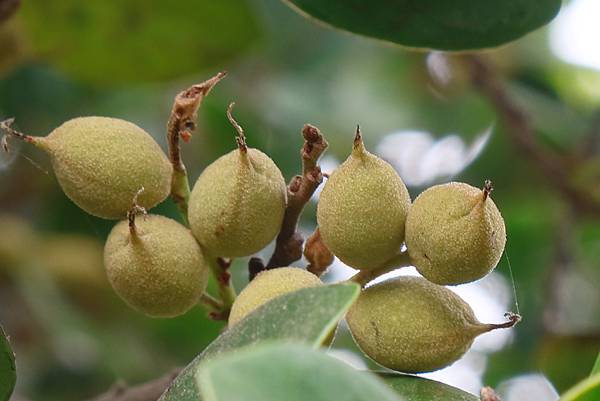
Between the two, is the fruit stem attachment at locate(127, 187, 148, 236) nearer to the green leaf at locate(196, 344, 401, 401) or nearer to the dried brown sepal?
the dried brown sepal

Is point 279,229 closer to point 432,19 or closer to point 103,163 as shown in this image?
point 103,163

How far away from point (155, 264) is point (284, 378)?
0.47m

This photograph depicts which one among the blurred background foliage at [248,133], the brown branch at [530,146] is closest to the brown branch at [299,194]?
the blurred background foliage at [248,133]

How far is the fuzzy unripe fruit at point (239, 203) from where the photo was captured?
110 centimetres

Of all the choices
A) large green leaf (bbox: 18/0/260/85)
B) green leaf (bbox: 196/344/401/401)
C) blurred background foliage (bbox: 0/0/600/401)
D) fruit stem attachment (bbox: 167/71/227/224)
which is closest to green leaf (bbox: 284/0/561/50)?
fruit stem attachment (bbox: 167/71/227/224)

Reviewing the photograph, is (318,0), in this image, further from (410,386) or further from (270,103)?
(270,103)

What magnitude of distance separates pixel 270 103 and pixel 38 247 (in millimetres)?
741

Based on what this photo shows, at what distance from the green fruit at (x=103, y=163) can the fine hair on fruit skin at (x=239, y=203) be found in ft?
0.24

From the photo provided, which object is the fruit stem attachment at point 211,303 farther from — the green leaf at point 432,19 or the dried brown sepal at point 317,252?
the green leaf at point 432,19

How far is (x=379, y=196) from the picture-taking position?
41.9 inches

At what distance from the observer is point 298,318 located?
0.80m

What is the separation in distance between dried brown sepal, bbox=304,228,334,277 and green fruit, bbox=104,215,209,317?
0.14 metres

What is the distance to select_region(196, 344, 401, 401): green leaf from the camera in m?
0.63

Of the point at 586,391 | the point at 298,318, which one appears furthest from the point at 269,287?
the point at 586,391
